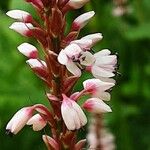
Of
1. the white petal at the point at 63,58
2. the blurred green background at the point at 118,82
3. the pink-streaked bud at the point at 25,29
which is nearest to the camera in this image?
the white petal at the point at 63,58

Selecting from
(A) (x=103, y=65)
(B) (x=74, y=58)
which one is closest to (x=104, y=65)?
(A) (x=103, y=65)

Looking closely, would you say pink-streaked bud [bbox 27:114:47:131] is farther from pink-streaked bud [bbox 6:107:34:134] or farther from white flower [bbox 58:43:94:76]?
white flower [bbox 58:43:94:76]

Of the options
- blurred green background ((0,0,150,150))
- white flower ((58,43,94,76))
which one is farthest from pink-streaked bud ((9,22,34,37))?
blurred green background ((0,0,150,150))

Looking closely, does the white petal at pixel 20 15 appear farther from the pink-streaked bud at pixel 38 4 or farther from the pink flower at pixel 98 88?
the pink flower at pixel 98 88

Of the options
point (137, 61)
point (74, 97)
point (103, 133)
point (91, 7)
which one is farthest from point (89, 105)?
point (137, 61)

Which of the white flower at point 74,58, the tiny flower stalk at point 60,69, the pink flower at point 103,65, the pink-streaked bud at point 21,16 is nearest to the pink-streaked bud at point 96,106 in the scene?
the tiny flower stalk at point 60,69

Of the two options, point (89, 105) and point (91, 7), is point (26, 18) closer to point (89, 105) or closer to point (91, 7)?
point (89, 105)

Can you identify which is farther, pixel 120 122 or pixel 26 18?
pixel 120 122
